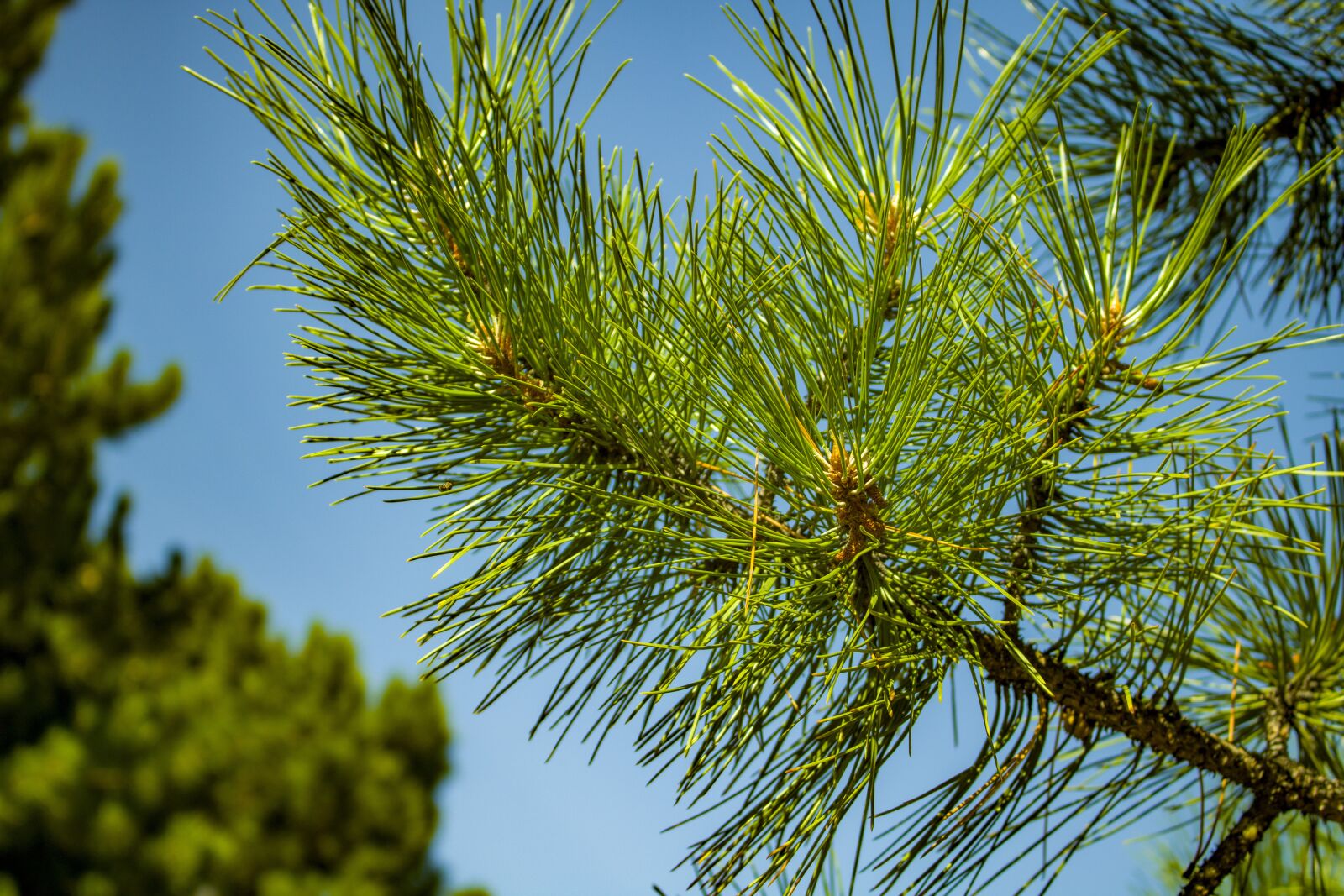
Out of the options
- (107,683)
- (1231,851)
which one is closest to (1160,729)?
(1231,851)

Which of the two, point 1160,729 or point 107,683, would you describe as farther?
point 107,683

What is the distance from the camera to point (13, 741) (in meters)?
4.04

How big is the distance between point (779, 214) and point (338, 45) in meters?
0.21

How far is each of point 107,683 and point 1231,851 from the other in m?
4.90

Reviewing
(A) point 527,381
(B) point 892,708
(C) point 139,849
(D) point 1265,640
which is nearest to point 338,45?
(A) point 527,381

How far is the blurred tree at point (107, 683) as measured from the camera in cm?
381

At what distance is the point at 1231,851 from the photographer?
40cm

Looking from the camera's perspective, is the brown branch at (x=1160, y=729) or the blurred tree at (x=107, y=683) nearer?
the brown branch at (x=1160, y=729)

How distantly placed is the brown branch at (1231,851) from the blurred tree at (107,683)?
4.09m

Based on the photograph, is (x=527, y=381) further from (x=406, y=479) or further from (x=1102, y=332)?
(x=1102, y=332)

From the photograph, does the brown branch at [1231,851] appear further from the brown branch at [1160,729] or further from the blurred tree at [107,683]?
the blurred tree at [107,683]

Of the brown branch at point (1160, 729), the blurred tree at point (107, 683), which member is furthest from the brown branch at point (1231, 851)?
the blurred tree at point (107, 683)

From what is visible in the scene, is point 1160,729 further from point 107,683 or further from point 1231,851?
point 107,683

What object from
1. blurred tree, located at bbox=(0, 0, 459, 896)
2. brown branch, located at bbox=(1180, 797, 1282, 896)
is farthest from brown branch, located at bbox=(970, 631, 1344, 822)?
blurred tree, located at bbox=(0, 0, 459, 896)
